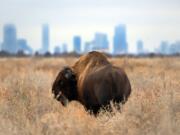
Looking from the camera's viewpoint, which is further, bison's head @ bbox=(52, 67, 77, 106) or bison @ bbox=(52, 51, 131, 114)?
bison's head @ bbox=(52, 67, 77, 106)

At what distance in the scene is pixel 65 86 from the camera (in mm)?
14984

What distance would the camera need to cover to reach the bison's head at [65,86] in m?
14.8

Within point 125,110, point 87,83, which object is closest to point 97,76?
point 87,83

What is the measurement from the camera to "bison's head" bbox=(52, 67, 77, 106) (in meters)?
14.8

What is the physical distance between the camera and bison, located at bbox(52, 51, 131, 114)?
42.1ft

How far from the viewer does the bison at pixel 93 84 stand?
12820 millimetres

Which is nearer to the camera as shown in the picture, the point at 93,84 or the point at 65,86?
the point at 93,84

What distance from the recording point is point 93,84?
1314cm

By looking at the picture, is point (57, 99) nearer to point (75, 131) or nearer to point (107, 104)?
point (107, 104)

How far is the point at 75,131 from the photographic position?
10.7 m

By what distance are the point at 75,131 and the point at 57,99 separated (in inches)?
182

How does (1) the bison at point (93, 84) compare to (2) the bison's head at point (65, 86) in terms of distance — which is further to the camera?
(2) the bison's head at point (65, 86)

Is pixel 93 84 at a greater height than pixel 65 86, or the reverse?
pixel 93 84

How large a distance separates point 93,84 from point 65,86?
76.9 inches
